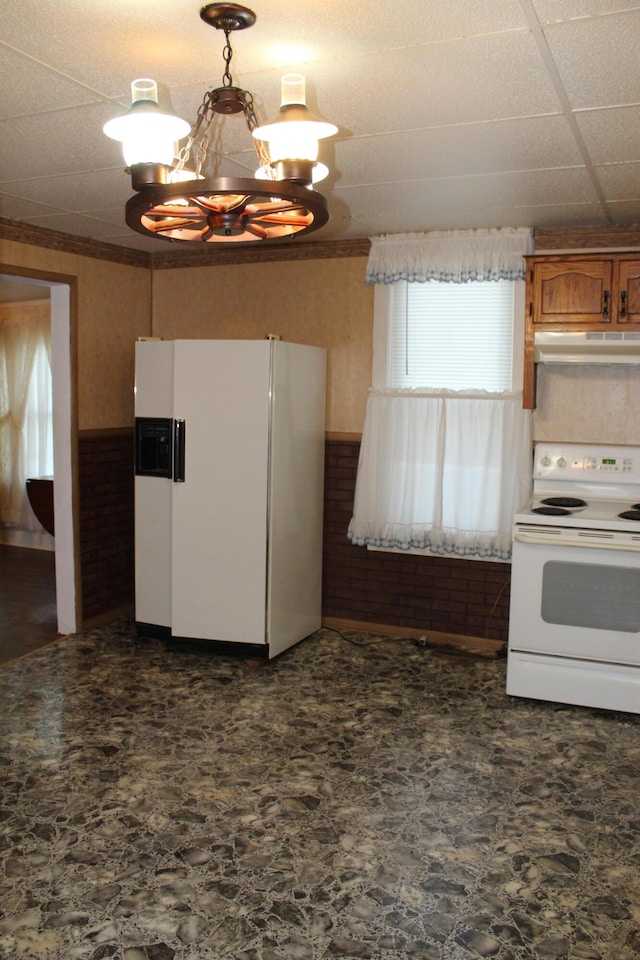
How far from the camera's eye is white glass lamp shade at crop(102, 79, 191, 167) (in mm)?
1749

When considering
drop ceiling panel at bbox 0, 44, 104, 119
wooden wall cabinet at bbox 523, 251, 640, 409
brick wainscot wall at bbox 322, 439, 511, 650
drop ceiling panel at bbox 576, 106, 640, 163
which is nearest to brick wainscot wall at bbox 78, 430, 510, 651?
brick wainscot wall at bbox 322, 439, 511, 650

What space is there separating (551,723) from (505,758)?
44cm

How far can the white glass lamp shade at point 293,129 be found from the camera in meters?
1.79

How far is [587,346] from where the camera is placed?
3811mm

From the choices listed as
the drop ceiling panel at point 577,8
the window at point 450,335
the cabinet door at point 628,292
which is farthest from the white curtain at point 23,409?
the drop ceiling panel at point 577,8

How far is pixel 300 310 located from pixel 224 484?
131 centimetres

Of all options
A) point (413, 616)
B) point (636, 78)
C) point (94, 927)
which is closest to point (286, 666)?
point (413, 616)

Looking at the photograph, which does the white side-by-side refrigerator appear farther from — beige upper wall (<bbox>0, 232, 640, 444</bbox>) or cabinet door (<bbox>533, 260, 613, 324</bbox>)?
cabinet door (<bbox>533, 260, 613, 324</bbox>)

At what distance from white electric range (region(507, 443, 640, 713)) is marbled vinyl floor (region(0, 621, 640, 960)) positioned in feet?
0.47

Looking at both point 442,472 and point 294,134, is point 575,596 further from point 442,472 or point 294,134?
point 294,134

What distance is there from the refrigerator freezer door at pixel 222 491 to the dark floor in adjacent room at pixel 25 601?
3.27 ft

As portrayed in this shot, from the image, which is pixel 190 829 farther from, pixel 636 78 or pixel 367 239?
pixel 367 239

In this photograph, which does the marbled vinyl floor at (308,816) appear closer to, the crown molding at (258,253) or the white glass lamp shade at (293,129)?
the white glass lamp shade at (293,129)

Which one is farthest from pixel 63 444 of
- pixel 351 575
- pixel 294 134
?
pixel 294 134
